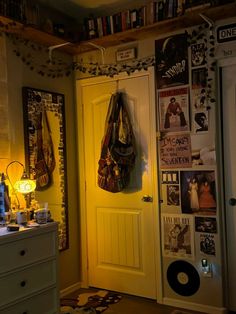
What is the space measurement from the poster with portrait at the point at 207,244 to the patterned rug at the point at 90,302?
955 millimetres

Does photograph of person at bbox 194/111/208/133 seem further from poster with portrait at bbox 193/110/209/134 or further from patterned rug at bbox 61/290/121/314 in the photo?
patterned rug at bbox 61/290/121/314

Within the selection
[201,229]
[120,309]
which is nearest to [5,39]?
[201,229]

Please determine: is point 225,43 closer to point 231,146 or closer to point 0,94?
point 231,146

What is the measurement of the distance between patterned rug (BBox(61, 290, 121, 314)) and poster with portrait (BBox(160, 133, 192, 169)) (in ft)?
4.37

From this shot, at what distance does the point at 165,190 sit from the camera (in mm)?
3135

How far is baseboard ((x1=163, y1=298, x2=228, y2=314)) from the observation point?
2.88 m

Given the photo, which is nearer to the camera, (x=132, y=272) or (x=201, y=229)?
(x=201, y=229)

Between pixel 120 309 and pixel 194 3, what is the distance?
261cm

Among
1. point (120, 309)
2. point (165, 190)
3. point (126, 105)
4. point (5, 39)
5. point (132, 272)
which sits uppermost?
point (5, 39)

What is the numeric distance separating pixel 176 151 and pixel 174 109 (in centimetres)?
37

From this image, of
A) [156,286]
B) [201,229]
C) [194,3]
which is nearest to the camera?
[194,3]

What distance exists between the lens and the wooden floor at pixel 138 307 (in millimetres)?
3006

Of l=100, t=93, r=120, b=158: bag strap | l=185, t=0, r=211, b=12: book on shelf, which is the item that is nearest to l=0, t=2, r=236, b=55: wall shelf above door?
l=185, t=0, r=211, b=12: book on shelf

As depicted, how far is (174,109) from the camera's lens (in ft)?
10.1
